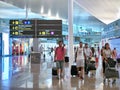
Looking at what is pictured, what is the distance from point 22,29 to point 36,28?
4.04ft

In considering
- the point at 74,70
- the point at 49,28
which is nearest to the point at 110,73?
the point at 74,70

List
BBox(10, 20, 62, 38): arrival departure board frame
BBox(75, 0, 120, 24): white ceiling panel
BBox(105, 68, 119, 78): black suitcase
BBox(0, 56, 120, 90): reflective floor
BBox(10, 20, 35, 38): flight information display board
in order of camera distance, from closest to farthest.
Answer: BBox(0, 56, 120, 90): reflective floor < BBox(105, 68, 119, 78): black suitcase < BBox(10, 20, 62, 38): arrival departure board frame < BBox(10, 20, 35, 38): flight information display board < BBox(75, 0, 120, 24): white ceiling panel

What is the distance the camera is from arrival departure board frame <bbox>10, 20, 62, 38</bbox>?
66.5 ft

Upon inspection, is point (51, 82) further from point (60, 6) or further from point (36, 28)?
point (60, 6)

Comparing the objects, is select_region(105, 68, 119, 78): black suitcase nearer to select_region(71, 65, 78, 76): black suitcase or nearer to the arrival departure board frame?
select_region(71, 65, 78, 76): black suitcase

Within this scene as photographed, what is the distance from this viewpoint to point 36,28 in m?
21.2

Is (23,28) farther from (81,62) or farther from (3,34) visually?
(3,34)

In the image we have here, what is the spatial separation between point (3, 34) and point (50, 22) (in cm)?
2894

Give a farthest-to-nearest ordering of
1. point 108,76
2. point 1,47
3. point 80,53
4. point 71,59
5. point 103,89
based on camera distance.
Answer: point 1,47, point 71,59, point 80,53, point 108,76, point 103,89

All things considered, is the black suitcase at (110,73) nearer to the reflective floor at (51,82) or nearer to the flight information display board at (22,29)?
the reflective floor at (51,82)

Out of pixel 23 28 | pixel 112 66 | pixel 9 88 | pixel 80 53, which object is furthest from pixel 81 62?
pixel 23 28

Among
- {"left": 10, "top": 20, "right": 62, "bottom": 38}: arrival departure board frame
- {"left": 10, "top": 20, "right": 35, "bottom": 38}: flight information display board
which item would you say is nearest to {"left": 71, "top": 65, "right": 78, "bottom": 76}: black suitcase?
{"left": 10, "top": 20, "right": 62, "bottom": 38}: arrival departure board frame

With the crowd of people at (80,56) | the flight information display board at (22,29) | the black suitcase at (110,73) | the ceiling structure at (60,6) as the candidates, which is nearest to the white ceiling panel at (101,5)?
the ceiling structure at (60,6)

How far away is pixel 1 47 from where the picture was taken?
152 feet
